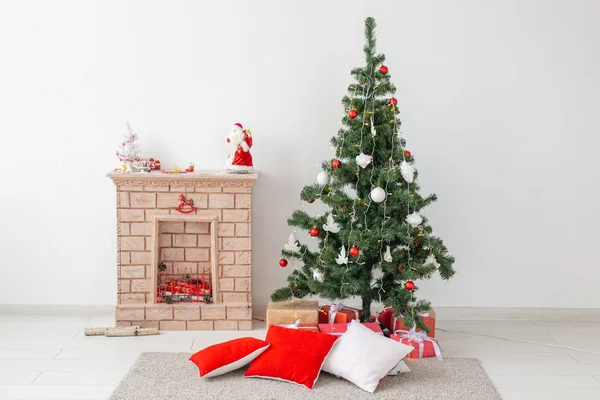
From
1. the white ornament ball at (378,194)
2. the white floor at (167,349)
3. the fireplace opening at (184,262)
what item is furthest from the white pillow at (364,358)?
the fireplace opening at (184,262)

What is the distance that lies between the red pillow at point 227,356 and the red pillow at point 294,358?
0.13 ft

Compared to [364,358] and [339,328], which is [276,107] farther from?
[364,358]

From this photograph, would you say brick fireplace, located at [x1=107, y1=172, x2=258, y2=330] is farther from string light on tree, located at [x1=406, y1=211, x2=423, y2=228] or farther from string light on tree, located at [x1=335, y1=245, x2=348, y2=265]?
string light on tree, located at [x1=406, y1=211, x2=423, y2=228]

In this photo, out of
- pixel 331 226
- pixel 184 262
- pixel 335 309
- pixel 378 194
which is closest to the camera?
pixel 378 194

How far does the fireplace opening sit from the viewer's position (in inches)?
154

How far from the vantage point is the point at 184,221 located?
384 centimetres

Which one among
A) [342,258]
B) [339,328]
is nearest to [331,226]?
[342,258]

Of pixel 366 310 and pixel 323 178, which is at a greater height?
pixel 323 178

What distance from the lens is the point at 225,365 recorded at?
304 centimetres

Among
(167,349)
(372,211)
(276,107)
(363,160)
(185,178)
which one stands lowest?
(167,349)

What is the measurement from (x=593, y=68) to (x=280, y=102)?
1818mm

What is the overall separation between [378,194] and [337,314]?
73cm

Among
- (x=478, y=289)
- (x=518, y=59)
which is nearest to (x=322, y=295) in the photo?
(x=478, y=289)

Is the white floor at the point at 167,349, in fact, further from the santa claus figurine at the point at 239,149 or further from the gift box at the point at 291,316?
the santa claus figurine at the point at 239,149
